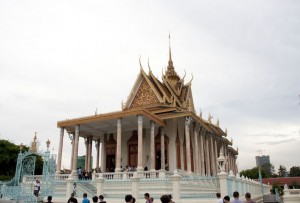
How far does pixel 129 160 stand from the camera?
22.4 meters

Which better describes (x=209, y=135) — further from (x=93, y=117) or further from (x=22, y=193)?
(x=22, y=193)

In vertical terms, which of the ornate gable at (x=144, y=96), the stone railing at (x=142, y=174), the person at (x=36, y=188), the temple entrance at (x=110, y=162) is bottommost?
the person at (x=36, y=188)

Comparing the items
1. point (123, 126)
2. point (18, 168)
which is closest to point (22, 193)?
point (18, 168)

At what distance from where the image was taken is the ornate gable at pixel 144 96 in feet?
81.3

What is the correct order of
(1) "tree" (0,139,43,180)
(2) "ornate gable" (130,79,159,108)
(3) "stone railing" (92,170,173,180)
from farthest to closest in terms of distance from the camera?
1. (1) "tree" (0,139,43,180)
2. (2) "ornate gable" (130,79,159,108)
3. (3) "stone railing" (92,170,173,180)

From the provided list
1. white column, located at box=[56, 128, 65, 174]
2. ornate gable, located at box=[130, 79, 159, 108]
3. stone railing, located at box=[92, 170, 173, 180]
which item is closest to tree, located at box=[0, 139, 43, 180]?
ornate gable, located at box=[130, 79, 159, 108]

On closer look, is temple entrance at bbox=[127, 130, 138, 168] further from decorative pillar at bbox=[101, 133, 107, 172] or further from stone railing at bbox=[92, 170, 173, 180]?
stone railing at bbox=[92, 170, 173, 180]

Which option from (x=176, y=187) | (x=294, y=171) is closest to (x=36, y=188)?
(x=176, y=187)

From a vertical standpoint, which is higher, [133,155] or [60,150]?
[60,150]

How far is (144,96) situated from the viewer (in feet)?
82.8

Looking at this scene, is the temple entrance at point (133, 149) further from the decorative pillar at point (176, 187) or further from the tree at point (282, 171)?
the tree at point (282, 171)

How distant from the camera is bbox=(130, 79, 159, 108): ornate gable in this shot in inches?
975

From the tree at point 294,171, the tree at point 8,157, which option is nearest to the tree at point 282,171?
the tree at point 294,171

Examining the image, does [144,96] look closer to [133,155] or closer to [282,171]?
[133,155]
